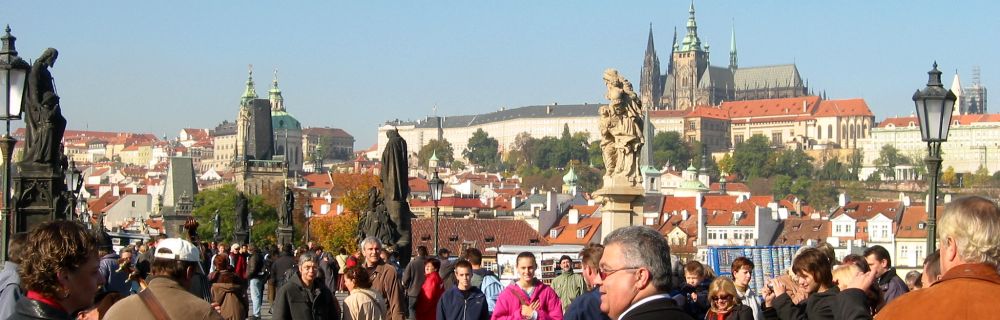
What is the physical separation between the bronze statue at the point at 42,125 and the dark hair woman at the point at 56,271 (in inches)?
230

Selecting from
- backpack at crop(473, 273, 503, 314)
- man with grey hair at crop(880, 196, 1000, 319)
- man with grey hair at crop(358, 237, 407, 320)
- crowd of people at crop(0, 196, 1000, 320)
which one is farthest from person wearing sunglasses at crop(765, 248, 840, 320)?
man with grey hair at crop(358, 237, 407, 320)

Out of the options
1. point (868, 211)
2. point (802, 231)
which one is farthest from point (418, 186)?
point (802, 231)

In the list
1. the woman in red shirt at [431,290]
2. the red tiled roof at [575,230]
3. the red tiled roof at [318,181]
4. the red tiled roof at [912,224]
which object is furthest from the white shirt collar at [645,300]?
the red tiled roof at [318,181]

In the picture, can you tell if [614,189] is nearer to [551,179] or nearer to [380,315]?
[380,315]

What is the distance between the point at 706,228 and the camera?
104 meters

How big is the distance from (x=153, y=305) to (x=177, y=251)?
1.58 feet

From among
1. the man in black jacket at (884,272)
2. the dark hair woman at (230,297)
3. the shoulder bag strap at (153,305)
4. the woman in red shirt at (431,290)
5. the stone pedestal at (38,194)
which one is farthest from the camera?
the woman in red shirt at (431,290)

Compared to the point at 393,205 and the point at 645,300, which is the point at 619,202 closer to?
the point at 393,205

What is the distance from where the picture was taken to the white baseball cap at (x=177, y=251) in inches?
238

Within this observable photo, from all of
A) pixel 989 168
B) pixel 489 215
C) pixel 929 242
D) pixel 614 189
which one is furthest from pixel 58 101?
pixel 989 168

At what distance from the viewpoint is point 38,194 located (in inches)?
421

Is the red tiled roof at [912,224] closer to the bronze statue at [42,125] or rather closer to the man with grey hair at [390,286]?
the man with grey hair at [390,286]

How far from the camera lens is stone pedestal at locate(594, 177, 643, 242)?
44.2 ft

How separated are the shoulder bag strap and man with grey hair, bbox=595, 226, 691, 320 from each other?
1.53m
